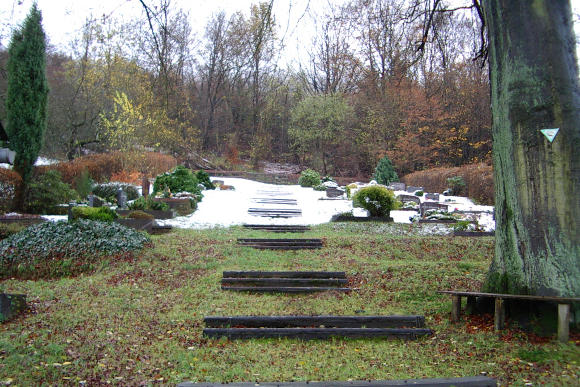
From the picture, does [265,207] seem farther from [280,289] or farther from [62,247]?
[280,289]

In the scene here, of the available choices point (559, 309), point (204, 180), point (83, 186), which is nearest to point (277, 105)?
point (204, 180)

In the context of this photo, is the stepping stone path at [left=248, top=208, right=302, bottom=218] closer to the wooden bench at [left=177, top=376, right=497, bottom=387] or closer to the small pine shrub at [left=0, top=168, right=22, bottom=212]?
the small pine shrub at [left=0, top=168, right=22, bottom=212]

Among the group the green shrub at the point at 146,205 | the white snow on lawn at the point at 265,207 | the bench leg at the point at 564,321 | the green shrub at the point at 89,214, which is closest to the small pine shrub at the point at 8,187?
the green shrub at the point at 146,205

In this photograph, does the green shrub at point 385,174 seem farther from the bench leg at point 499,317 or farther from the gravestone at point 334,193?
the bench leg at point 499,317

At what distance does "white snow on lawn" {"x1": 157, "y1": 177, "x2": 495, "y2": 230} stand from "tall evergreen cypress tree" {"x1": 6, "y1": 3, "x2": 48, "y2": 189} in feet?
15.6

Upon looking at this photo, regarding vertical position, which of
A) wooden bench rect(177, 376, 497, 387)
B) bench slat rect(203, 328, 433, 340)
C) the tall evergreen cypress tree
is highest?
the tall evergreen cypress tree

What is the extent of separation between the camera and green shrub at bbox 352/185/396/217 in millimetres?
15375

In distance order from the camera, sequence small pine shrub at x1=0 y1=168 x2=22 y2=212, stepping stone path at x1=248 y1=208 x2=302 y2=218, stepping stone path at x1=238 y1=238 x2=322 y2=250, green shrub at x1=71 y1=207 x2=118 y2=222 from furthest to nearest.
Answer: stepping stone path at x1=248 y1=208 x2=302 y2=218
small pine shrub at x1=0 y1=168 x2=22 y2=212
green shrub at x1=71 y1=207 x2=118 y2=222
stepping stone path at x1=238 y1=238 x2=322 y2=250

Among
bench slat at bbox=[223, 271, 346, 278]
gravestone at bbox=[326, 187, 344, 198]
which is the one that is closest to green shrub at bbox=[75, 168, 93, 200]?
bench slat at bbox=[223, 271, 346, 278]

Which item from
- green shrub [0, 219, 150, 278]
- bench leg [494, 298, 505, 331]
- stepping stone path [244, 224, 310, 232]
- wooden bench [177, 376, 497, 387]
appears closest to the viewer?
wooden bench [177, 376, 497, 387]

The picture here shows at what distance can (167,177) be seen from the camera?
18.4m

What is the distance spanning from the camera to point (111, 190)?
17.0m

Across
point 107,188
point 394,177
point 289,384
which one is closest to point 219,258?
point 289,384

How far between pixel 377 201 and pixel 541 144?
1053 cm
